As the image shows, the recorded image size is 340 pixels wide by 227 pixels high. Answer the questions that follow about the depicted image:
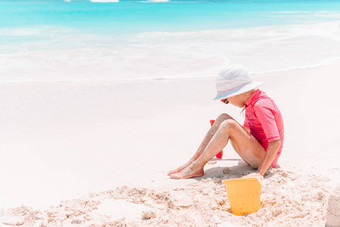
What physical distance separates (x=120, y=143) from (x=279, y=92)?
2.65 metres

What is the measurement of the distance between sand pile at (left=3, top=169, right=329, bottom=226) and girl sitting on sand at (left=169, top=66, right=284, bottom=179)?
0.18 meters

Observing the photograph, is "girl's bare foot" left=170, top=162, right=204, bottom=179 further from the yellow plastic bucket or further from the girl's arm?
the yellow plastic bucket

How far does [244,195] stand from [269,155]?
47 cm

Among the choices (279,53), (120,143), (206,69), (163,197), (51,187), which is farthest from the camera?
(279,53)

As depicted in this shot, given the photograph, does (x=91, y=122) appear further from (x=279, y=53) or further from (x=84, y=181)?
(x=279, y=53)

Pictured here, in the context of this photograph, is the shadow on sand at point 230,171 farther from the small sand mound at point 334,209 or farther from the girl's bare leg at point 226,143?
the small sand mound at point 334,209

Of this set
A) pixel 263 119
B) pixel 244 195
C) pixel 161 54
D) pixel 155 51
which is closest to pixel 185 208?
pixel 244 195

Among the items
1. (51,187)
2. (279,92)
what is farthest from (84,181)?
(279,92)

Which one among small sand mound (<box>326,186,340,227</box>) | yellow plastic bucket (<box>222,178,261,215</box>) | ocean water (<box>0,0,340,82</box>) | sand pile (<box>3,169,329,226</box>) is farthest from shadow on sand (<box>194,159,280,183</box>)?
ocean water (<box>0,0,340,82</box>)

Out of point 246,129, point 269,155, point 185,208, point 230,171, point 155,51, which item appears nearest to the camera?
point 185,208

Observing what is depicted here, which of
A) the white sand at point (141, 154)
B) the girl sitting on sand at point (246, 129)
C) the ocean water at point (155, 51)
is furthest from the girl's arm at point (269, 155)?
the ocean water at point (155, 51)

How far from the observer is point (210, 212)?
2.55m

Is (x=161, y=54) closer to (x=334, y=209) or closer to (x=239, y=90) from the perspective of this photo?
(x=239, y=90)

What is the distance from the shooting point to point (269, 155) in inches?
112
